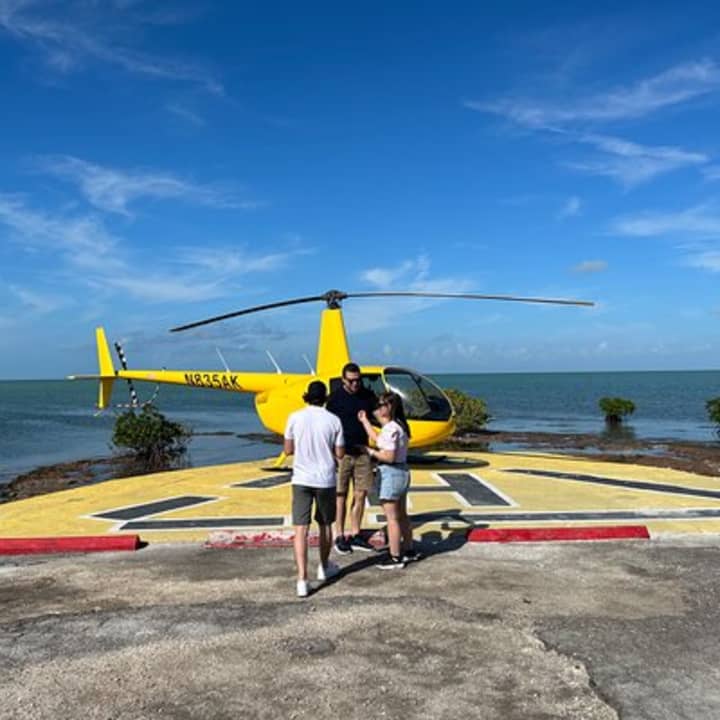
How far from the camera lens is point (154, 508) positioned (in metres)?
10.4

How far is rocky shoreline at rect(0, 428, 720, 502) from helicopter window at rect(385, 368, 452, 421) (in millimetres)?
7533

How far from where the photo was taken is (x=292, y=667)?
15.0 ft

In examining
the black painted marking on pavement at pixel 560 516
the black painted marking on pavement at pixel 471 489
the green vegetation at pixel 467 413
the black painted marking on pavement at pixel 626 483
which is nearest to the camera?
the black painted marking on pavement at pixel 560 516

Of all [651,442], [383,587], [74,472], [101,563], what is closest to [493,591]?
[383,587]

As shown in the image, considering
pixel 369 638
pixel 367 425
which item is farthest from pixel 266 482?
pixel 369 638

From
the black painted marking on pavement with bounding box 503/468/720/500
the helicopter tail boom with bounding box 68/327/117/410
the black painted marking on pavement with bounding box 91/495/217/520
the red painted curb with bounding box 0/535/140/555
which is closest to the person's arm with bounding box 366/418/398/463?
the red painted curb with bounding box 0/535/140/555

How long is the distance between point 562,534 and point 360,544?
221 cm

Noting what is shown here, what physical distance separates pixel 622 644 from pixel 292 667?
220cm

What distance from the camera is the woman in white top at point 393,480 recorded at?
6980 mm

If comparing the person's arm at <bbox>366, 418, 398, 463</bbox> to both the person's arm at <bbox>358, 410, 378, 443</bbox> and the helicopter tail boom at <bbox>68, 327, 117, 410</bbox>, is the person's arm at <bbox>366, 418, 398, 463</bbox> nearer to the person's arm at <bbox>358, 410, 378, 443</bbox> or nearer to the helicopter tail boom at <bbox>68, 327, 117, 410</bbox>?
the person's arm at <bbox>358, 410, 378, 443</bbox>

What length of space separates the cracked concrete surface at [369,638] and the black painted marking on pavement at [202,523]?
1643 mm

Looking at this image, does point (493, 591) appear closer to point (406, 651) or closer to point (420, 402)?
point (406, 651)

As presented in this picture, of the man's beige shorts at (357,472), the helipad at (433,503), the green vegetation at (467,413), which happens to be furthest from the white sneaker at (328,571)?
the green vegetation at (467,413)

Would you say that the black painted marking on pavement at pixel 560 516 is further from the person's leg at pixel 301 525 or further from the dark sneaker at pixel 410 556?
the person's leg at pixel 301 525
